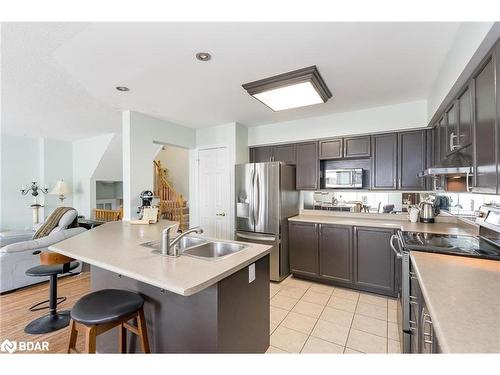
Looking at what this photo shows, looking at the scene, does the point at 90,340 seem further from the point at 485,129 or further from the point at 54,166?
the point at 54,166

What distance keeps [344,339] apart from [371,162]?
2.31 meters

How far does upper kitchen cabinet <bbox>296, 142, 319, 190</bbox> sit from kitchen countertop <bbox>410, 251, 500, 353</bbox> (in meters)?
2.22

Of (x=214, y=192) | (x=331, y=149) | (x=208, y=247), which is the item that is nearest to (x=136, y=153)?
(x=214, y=192)

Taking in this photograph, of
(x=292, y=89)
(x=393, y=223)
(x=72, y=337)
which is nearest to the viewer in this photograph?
(x=72, y=337)

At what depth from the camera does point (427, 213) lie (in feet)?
9.51

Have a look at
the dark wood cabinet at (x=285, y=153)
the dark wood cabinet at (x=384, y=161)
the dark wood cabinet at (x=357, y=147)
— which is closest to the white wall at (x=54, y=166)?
the dark wood cabinet at (x=285, y=153)

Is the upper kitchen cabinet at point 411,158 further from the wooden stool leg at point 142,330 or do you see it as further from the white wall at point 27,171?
the white wall at point 27,171

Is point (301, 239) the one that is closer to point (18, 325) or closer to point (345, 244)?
point (345, 244)

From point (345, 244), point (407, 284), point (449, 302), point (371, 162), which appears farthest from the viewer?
point (371, 162)

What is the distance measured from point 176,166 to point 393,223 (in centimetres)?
668

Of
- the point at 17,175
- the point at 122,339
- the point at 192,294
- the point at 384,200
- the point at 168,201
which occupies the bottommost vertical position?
the point at 122,339

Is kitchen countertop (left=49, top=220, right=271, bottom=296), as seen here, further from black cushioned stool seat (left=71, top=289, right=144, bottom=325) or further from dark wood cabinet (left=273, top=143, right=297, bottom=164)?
dark wood cabinet (left=273, top=143, right=297, bottom=164)

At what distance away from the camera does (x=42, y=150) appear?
5.46m

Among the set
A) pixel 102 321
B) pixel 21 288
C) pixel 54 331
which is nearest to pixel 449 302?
pixel 102 321
